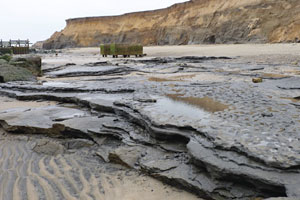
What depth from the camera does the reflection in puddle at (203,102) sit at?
3.60m

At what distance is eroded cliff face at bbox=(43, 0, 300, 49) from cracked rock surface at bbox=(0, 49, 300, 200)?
2017 cm

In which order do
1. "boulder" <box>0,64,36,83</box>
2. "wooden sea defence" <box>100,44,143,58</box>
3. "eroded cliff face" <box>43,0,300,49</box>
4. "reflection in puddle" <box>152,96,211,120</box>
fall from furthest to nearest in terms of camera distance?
"eroded cliff face" <box>43,0,300,49</box>, "wooden sea defence" <box>100,44,143,58</box>, "boulder" <box>0,64,36,83</box>, "reflection in puddle" <box>152,96,211,120</box>

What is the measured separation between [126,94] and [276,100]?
233cm

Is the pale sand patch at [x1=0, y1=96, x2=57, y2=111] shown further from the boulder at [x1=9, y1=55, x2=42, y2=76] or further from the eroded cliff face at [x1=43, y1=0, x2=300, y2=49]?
the eroded cliff face at [x1=43, y1=0, x2=300, y2=49]

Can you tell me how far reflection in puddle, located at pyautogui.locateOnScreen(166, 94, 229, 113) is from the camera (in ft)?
11.8

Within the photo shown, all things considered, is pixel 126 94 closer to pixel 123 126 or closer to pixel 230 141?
pixel 123 126

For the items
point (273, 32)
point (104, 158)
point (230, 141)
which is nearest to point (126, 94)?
point (104, 158)

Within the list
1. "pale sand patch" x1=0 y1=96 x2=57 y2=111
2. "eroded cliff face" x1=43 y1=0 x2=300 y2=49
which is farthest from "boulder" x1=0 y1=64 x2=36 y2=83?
"eroded cliff face" x1=43 y1=0 x2=300 y2=49

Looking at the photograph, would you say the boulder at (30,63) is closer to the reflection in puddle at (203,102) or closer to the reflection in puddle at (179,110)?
the reflection in puddle at (203,102)

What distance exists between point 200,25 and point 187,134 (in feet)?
104

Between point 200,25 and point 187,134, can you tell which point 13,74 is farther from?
point 200,25

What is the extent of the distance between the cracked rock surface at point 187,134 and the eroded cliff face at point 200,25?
20.2 m

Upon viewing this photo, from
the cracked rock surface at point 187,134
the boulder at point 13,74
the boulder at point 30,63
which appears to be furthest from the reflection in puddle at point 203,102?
the boulder at point 30,63

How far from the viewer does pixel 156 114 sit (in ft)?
11.1
